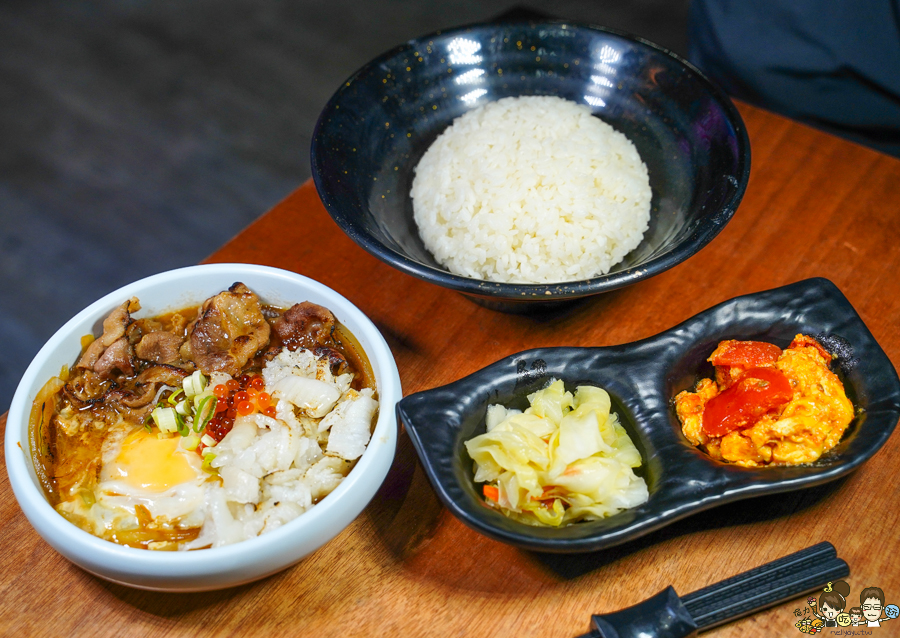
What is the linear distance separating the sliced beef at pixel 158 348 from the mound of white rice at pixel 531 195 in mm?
765

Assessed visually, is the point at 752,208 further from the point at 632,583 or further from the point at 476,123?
the point at 632,583

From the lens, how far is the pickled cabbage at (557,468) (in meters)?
1.38

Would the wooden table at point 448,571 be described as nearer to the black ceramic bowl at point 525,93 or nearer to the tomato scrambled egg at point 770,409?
the tomato scrambled egg at point 770,409

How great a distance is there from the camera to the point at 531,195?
1.91 meters

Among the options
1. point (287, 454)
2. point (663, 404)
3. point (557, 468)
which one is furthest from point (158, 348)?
point (663, 404)

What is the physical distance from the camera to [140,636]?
1.40 m

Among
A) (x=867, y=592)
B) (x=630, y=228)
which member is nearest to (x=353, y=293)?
(x=630, y=228)

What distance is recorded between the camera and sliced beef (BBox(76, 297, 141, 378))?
162 cm

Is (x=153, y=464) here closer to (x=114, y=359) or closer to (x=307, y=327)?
(x=114, y=359)

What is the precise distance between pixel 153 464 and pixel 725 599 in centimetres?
126

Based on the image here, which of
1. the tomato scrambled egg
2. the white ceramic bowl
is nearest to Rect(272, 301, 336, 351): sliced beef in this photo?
the white ceramic bowl

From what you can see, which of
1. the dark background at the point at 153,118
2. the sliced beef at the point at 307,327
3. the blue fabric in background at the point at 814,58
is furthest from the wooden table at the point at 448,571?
the dark background at the point at 153,118

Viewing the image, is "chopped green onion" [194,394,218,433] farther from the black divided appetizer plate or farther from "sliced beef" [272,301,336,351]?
the black divided appetizer plate

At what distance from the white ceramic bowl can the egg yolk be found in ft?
0.58
